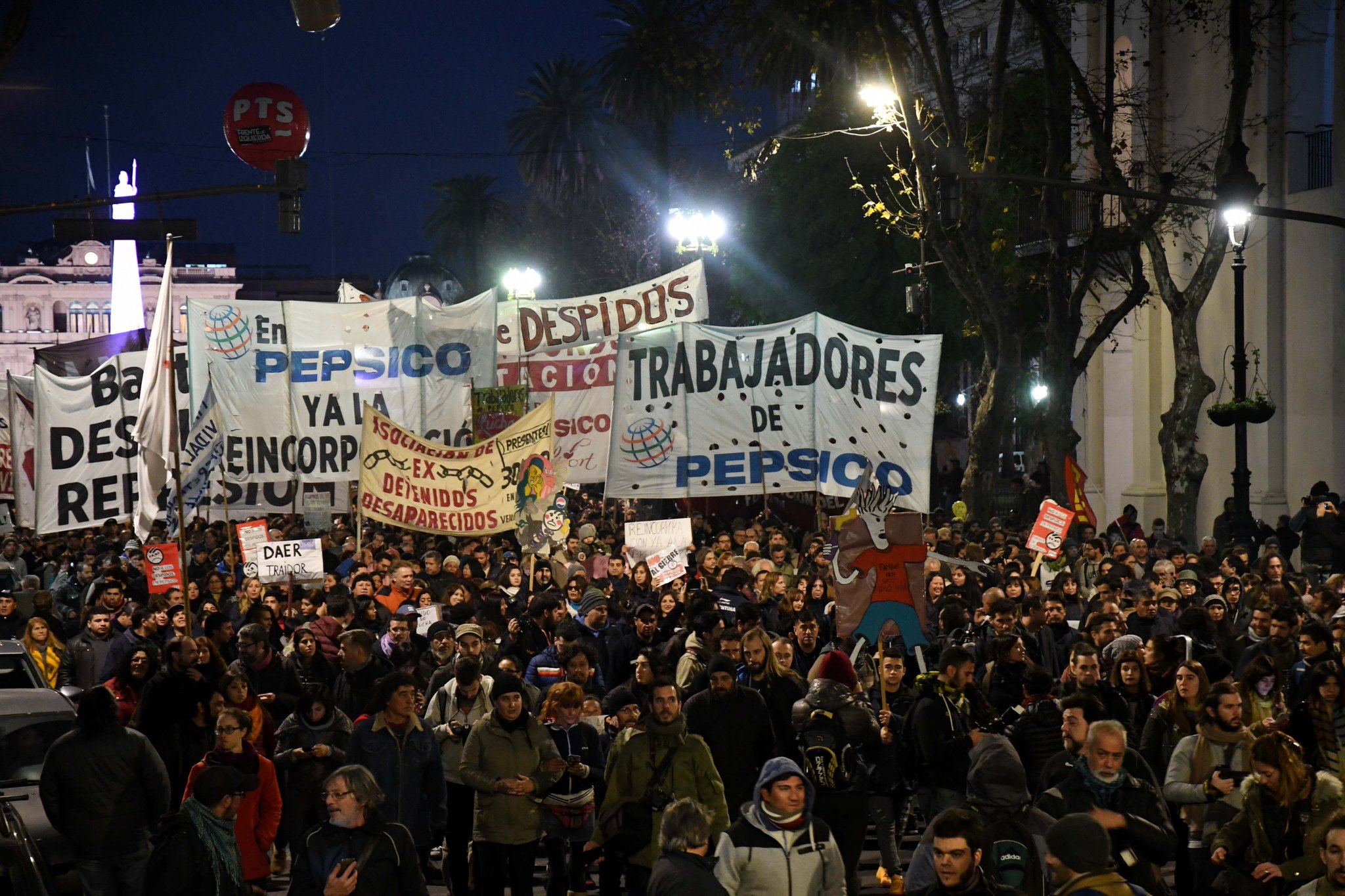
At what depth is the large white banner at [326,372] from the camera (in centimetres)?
2103

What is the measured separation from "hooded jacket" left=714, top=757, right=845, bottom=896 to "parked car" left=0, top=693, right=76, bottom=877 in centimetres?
399

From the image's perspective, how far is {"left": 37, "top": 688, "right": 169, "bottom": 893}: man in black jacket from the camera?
7.74 m

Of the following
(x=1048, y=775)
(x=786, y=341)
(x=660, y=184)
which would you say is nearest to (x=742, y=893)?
(x=1048, y=775)

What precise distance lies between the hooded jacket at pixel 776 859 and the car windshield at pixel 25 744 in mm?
4465

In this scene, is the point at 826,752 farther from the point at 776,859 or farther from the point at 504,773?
the point at 776,859

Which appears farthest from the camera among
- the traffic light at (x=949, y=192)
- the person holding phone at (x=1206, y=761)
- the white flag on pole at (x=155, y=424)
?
the traffic light at (x=949, y=192)

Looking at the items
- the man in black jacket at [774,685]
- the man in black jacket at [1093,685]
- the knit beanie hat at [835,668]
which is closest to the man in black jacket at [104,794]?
the man in black jacket at [774,685]

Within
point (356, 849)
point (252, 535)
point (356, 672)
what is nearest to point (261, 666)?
point (356, 672)

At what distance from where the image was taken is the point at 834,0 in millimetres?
22016

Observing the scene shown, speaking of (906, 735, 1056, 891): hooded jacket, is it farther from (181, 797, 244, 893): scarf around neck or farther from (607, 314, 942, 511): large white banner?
(607, 314, 942, 511): large white banner

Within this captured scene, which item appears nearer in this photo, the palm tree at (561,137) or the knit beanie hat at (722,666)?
the knit beanie hat at (722,666)

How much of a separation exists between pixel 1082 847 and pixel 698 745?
9.23 feet

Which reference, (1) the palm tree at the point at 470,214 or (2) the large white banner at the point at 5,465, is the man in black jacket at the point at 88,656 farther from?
(1) the palm tree at the point at 470,214

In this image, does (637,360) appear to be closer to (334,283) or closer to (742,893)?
(742,893)
